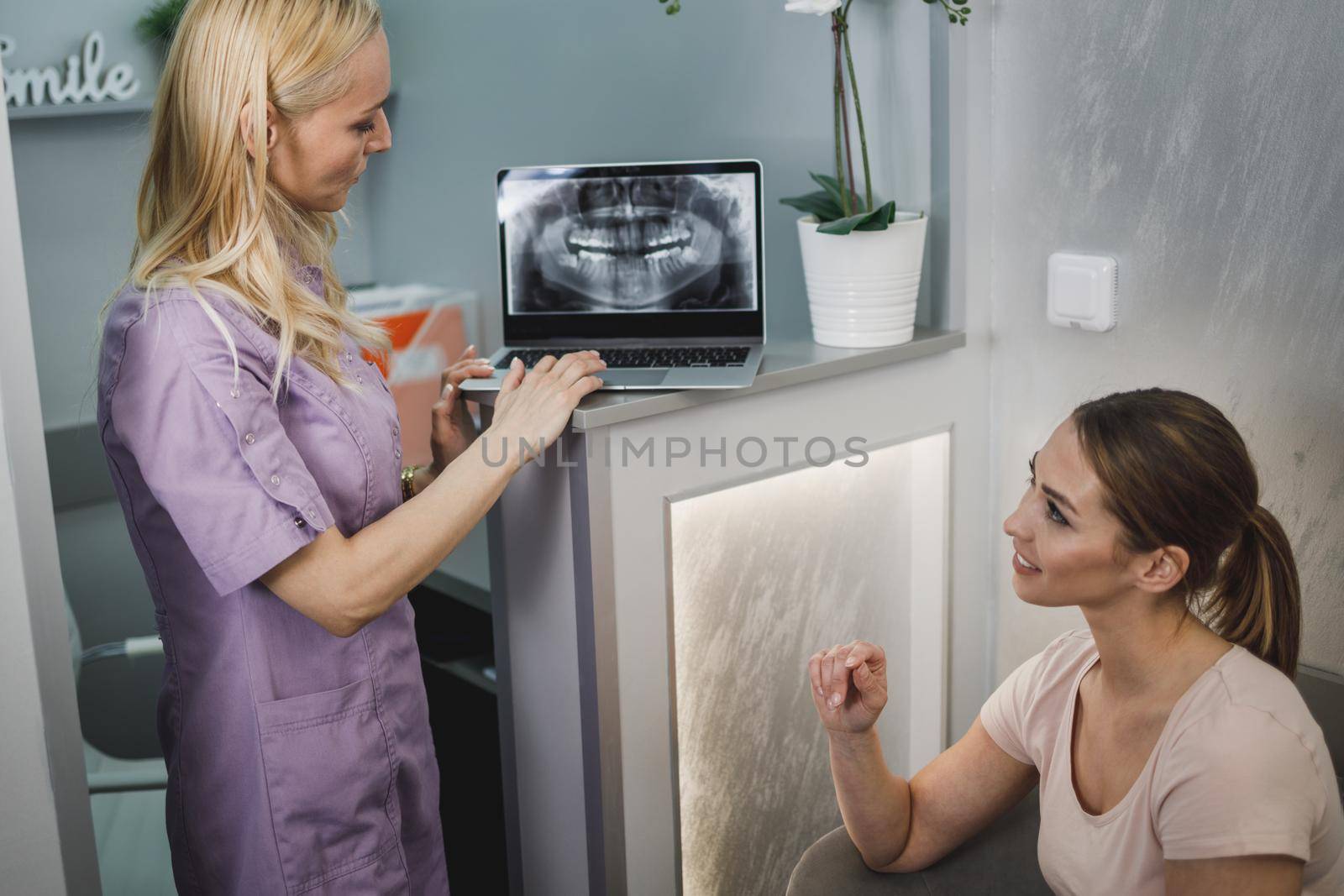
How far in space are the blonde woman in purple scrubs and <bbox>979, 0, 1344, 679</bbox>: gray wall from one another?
2.49 ft

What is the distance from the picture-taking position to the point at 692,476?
1.59 m

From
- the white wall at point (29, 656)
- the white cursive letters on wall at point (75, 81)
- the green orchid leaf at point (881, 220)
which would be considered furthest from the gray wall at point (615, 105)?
the white wall at point (29, 656)

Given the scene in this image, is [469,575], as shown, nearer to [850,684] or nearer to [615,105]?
[615,105]

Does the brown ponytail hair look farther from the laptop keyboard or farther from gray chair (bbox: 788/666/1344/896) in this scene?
the laptop keyboard

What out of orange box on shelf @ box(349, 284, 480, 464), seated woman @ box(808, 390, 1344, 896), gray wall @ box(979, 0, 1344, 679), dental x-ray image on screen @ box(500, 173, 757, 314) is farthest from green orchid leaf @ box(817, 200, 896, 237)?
orange box on shelf @ box(349, 284, 480, 464)

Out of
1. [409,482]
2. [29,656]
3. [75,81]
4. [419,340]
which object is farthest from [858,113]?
[75,81]

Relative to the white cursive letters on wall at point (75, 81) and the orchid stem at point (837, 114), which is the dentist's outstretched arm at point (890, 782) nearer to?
the orchid stem at point (837, 114)

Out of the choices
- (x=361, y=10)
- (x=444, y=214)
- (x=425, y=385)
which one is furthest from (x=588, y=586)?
(x=444, y=214)

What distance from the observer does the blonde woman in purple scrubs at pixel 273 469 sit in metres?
1.15

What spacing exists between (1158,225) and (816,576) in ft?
2.10

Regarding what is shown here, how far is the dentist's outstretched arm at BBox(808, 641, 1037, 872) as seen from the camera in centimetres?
136

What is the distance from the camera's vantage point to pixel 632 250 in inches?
66.7

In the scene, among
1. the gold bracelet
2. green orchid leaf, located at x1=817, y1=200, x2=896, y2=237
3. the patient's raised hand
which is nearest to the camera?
the patient's raised hand

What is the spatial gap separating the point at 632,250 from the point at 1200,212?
0.70 m
